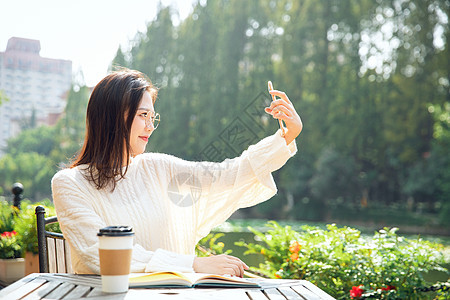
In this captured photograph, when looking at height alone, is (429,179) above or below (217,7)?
below

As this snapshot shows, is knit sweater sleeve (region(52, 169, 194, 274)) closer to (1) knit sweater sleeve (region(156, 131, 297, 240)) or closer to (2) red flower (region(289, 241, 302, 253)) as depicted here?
(1) knit sweater sleeve (region(156, 131, 297, 240))

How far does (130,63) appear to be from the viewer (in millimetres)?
21828

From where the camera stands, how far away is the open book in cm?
92

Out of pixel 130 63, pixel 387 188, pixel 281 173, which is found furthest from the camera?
pixel 130 63

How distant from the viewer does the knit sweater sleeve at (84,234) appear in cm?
105

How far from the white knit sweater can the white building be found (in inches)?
1017

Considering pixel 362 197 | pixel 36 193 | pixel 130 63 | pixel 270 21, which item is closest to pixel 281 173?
pixel 362 197

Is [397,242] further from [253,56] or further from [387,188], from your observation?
[253,56]

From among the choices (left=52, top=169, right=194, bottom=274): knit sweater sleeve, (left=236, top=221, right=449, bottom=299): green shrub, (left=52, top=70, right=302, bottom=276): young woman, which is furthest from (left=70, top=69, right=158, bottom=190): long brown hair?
(left=236, top=221, right=449, bottom=299): green shrub

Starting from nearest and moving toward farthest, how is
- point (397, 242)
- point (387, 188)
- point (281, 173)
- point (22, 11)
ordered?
point (397, 242) → point (387, 188) → point (281, 173) → point (22, 11)

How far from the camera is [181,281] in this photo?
3.02 feet

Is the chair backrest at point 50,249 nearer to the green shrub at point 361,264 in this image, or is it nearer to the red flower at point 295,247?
the green shrub at point 361,264

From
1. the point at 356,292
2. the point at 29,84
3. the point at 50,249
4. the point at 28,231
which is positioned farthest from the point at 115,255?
the point at 29,84

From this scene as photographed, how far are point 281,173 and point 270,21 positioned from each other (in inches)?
226
